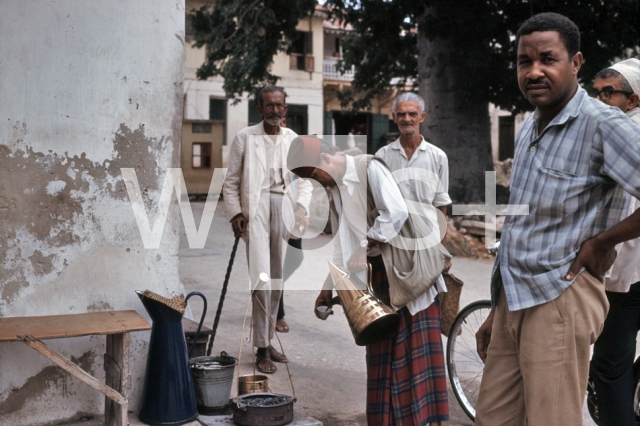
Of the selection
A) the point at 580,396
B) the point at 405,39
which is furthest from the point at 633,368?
the point at 405,39

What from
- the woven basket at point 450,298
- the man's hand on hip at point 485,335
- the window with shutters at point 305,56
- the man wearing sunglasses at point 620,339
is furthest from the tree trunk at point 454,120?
the window with shutters at point 305,56

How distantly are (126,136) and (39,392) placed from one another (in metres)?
1.44

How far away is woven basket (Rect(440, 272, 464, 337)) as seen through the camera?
13.3ft

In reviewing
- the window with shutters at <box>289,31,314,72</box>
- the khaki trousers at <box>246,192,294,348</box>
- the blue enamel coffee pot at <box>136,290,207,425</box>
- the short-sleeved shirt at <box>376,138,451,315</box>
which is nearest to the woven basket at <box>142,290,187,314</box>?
the blue enamel coffee pot at <box>136,290,207,425</box>

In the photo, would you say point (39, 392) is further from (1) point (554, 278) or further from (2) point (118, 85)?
(1) point (554, 278)

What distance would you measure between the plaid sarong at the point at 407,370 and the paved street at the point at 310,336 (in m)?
0.54

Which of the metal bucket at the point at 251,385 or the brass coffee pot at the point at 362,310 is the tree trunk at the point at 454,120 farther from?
the brass coffee pot at the point at 362,310

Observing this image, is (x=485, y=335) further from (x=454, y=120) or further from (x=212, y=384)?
(x=454, y=120)

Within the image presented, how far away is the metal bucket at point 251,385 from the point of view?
13.3 ft

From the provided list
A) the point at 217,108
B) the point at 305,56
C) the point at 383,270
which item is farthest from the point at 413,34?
the point at 305,56

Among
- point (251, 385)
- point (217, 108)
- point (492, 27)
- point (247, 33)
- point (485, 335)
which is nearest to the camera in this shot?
point (485, 335)

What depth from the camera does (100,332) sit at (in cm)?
323

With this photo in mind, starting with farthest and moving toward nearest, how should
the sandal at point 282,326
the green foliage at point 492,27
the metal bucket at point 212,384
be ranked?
the green foliage at point 492,27 → the sandal at point 282,326 → the metal bucket at point 212,384

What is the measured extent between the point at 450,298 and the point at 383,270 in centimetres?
68
